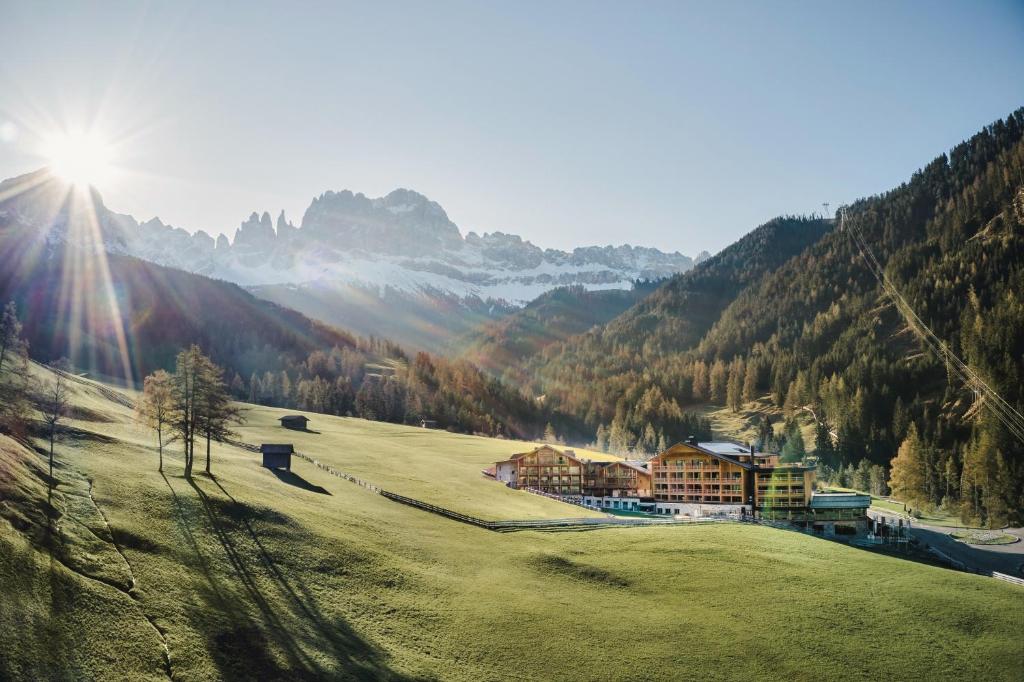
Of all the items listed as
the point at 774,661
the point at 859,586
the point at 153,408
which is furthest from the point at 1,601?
the point at 859,586

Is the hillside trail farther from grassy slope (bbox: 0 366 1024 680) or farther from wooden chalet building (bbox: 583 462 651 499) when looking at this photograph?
wooden chalet building (bbox: 583 462 651 499)

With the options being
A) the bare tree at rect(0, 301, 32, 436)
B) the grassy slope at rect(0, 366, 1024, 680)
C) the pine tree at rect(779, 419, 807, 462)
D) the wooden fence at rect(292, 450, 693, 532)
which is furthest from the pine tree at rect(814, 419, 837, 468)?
the bare tree at rect(0, 301, 32, 436)

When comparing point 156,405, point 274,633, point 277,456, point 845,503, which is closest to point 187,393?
point 156,405

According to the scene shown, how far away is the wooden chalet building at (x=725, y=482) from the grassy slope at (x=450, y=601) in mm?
29011

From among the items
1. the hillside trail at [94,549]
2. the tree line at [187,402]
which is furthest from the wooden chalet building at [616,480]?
the hillside trail at [94,549]

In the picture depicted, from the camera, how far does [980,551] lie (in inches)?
3871

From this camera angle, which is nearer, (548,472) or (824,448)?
(548,472)

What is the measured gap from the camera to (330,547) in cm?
5434

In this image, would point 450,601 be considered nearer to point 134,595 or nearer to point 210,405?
point 134,595

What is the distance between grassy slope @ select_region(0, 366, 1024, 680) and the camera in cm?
3825

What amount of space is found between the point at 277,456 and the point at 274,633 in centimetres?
4719

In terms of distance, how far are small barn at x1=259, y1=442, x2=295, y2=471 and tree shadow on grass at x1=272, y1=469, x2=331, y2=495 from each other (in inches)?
40.2

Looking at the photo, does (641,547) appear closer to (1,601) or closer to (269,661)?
(269,661)

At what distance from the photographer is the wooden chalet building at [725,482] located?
340 ft
